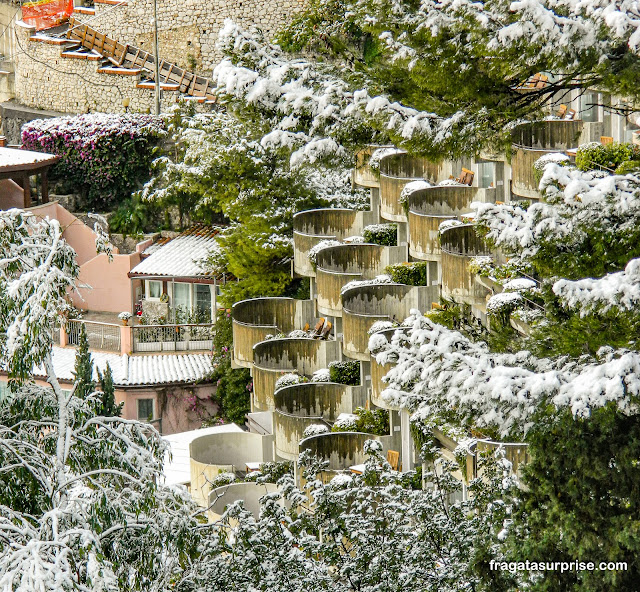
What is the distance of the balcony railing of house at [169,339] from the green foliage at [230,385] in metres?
1.17

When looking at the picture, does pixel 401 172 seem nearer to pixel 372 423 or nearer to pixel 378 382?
pixel 372 423

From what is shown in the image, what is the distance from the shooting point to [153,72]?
41.3 m

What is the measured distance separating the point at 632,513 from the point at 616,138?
460 inches

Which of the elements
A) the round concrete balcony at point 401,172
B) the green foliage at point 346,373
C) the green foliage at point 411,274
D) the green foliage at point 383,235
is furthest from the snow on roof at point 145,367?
the green foliage at point 411,274

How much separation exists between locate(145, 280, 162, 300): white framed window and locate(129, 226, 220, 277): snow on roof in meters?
0.63

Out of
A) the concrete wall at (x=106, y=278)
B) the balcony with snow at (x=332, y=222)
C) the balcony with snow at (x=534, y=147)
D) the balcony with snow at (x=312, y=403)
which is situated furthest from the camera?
the concrete wall at (x=106, y=278)

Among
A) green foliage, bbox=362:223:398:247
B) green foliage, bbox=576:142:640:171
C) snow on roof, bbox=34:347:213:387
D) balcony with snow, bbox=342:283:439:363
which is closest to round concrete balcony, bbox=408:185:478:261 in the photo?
balcony with snow, bbox=342:283:439:363

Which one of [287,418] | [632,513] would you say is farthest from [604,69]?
[287,418]

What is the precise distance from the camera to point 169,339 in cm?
3422

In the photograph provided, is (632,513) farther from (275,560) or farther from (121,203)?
(121,203)

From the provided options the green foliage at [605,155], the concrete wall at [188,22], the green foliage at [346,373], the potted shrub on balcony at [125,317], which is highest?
the concrete wall at [188,22]

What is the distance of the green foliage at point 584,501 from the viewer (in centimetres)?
1157

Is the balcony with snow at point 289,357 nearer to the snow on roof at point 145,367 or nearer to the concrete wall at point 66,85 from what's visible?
the snow on roof at point 145,367

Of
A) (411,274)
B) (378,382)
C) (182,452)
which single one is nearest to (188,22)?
(182,452)
